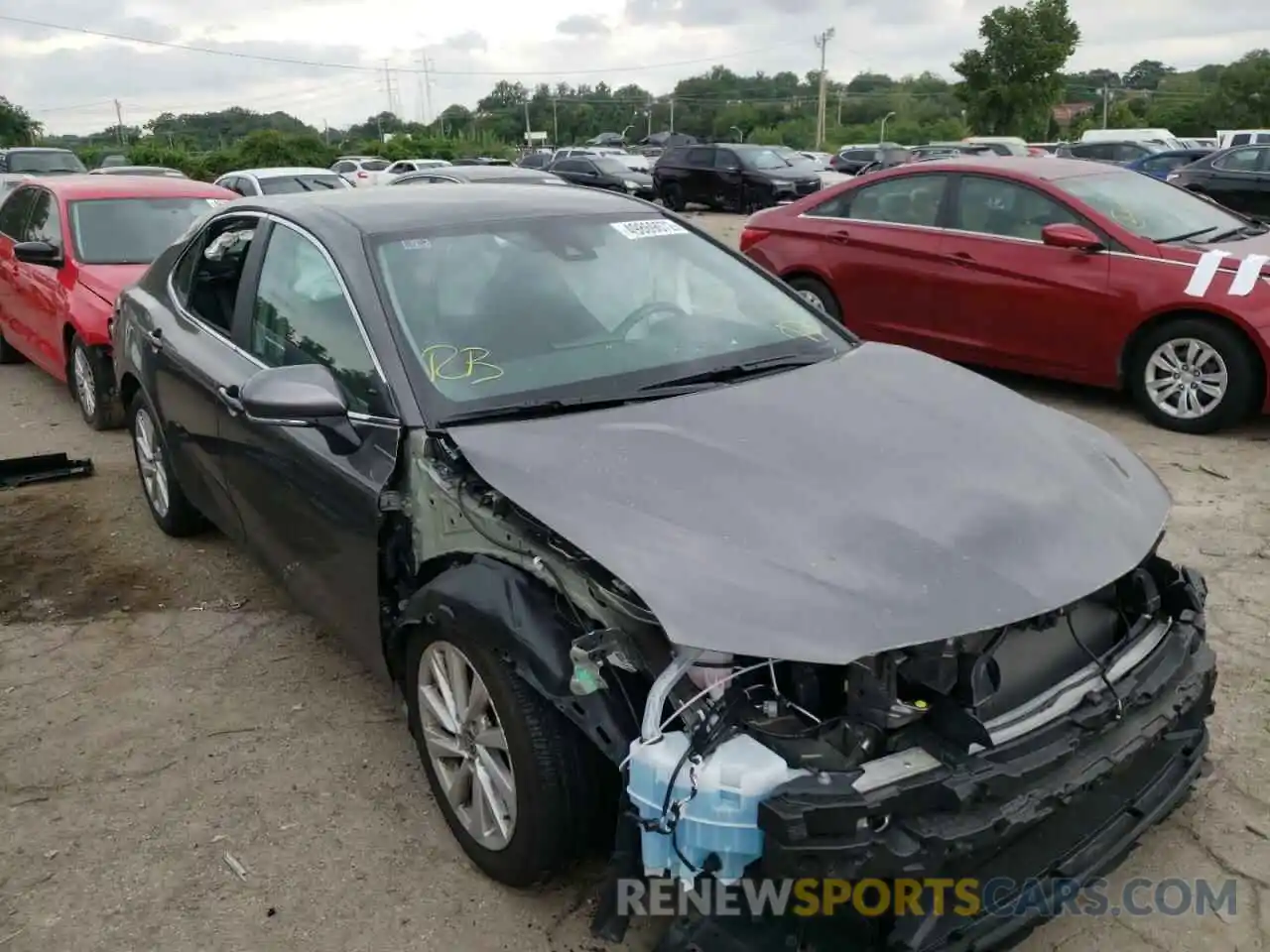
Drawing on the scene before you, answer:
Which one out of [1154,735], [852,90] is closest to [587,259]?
[1154,735]

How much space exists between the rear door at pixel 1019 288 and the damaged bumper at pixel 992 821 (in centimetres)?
449

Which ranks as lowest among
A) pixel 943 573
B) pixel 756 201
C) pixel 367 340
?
pixel 756 201

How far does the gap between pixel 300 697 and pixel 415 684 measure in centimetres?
105

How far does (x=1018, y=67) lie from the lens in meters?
40.4

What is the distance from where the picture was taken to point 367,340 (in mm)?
3064

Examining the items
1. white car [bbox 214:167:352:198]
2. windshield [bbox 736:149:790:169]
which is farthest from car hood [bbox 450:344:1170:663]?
windshield [bbox 736:149:790:169]

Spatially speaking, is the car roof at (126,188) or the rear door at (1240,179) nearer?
the car roof at (126,188)

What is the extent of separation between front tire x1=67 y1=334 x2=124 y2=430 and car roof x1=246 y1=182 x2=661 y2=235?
2980 mm

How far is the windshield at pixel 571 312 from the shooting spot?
120 inches

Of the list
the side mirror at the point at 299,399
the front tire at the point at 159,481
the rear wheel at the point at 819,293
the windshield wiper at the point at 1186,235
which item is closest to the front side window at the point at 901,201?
the rear wheel at the point at 819,293

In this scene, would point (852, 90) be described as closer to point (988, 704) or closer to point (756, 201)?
point (756, 201)

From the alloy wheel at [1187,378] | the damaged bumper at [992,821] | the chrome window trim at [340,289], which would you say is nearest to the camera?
the damaged bumper at [992,821]

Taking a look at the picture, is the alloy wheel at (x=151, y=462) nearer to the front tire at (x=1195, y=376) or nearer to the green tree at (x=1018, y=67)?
the front tire at (x=1195, y=376)

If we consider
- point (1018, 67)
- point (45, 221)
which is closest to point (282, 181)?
point (45, 221)
